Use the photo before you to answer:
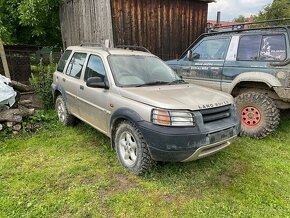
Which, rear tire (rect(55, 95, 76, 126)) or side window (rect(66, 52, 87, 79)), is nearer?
side window (rect(66, 52, 87, 79))

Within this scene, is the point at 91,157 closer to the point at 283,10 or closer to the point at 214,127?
the point at 214,127

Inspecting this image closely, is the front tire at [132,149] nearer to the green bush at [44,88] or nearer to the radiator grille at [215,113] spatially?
the radiator grille at [215,113]

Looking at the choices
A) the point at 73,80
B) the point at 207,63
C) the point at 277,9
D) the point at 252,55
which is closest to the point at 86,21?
the point at 73,80

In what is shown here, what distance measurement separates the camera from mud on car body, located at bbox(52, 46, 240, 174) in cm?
323

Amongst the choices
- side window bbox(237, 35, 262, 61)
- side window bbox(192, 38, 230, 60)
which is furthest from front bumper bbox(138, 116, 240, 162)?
side window bbox(192, 38, 230, 60)

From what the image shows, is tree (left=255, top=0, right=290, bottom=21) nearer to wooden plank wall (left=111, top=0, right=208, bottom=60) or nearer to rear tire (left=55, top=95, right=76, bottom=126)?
wooden plank wall (left=111, top=0, right=208, bottom=60)

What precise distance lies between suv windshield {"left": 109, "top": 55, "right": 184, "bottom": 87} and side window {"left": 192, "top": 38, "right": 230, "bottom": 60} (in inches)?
72.6

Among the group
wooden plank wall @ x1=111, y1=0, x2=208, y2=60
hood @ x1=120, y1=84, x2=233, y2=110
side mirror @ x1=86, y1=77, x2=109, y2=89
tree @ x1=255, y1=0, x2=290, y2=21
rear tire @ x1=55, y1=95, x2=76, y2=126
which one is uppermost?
tree @ x1=255, y1=0, x2=290, y2=21

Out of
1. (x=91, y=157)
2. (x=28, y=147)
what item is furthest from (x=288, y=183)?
(x=28, y=147)

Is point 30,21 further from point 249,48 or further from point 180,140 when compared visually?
point 180,140

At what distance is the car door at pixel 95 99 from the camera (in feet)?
13.7

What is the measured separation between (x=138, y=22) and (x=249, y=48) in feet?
14.0

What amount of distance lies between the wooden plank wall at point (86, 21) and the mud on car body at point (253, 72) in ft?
11.6

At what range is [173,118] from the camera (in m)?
3.22
